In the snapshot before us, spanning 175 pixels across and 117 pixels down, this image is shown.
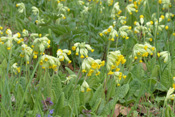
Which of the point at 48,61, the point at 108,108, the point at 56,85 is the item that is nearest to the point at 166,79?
the point at 108,108

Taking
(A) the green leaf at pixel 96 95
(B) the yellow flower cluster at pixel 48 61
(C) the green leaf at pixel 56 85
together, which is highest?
(B) the yellow flower cluster at pixel 48 61

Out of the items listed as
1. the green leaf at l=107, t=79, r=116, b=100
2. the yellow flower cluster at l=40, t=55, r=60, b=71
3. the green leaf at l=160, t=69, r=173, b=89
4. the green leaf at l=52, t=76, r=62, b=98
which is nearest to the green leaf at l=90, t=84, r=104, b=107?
the green leaf at l=107, t=79, r=116, b=100

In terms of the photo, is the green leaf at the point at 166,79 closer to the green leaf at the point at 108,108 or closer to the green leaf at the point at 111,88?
the green leaf at the point at 111,88

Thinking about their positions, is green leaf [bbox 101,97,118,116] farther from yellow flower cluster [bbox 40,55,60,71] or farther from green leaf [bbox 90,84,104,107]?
yellow flower cluster [bbox 40,55,60,71]

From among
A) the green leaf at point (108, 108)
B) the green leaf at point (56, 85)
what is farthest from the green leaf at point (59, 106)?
the green leaf at point (108, 108)

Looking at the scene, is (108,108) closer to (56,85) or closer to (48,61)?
(56,85)

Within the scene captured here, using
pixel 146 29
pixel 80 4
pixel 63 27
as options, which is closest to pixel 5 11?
pixel 80 4

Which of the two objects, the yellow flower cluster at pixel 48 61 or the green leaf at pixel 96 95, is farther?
the green leaf at pixel 96 95

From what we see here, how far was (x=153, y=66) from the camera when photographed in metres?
3.50

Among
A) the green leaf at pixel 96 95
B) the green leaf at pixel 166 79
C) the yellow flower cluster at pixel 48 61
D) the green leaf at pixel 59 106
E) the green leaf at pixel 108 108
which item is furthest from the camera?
the green leaf at pixel 166 79

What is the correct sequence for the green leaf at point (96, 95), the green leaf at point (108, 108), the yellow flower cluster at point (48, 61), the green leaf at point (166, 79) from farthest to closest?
the green leaf at point (166, 79), the green leaf at point (96, 95), the green leaf at point (108, 108), the yellow flower cluster at point (48, 61)

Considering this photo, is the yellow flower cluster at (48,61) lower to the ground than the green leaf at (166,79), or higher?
higher

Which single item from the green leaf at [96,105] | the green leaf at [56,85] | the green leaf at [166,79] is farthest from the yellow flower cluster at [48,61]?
the green leaf at [166,79]

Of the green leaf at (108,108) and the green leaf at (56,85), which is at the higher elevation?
the green leaf at (56,85)
